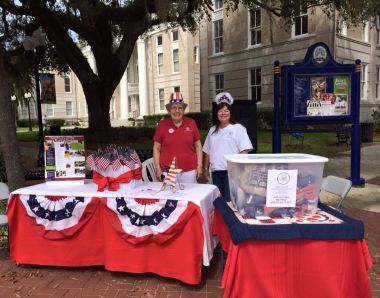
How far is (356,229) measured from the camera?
304 centimetres

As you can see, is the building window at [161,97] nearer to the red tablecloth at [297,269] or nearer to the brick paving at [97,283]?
the brick paving at [97,283]

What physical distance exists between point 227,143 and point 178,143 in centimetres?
56

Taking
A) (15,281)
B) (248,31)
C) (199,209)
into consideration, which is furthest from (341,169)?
(248,31)

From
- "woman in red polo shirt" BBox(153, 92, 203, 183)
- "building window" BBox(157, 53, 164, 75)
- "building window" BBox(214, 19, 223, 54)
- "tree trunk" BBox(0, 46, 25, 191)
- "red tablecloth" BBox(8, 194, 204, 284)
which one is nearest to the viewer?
"red tablecloth" BBox(8, 194, 204, 284)

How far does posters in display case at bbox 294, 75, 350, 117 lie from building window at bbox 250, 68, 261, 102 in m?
16.9

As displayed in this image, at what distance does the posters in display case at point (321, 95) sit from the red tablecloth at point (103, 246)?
4.70m

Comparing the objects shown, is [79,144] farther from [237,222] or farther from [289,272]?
[289,272]

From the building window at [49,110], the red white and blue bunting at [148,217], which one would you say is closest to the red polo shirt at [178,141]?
the red white and blue bunting at [148,217]

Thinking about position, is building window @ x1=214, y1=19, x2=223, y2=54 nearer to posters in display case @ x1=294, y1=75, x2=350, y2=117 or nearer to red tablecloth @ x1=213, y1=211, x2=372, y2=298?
posters in display case @ x1=294, y1=75, x2=350, y2=117

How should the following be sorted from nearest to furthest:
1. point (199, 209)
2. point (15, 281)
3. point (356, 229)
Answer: point (356, 229) → point (199, 209) → point (15, 281)

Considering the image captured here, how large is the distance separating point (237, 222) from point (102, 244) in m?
1.72

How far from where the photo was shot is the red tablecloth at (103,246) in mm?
3775

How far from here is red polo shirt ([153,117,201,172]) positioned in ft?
14.7

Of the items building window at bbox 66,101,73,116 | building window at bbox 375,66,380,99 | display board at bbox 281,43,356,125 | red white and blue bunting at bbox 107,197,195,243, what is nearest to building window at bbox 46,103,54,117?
building window at bbox 66,101,73,116
